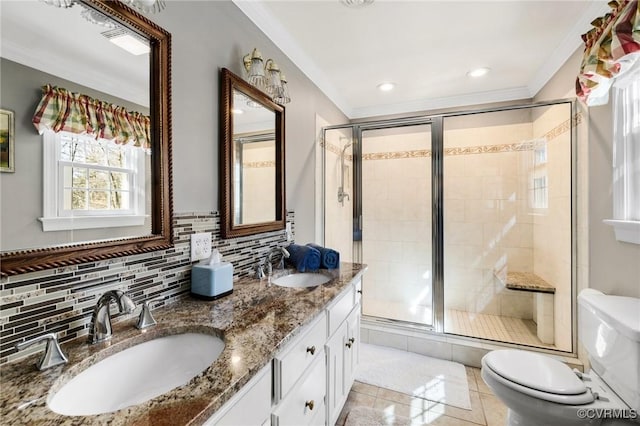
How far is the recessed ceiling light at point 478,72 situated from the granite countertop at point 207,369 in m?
2.28

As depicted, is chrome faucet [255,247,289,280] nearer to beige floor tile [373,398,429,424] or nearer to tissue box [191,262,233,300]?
tissue box [191,262,233,300]

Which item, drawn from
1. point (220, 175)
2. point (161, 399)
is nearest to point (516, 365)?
point (161, 399)

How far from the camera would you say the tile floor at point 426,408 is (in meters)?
1.65

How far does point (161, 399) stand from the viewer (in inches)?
22.8

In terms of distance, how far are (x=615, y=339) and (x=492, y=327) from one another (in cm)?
154

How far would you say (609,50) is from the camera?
1.31 meters

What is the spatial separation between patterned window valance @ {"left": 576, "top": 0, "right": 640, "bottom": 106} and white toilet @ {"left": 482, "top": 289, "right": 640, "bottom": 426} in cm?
108

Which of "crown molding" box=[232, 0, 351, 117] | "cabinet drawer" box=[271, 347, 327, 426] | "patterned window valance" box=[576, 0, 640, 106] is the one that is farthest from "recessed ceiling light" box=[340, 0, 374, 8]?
"cabinet drawer" box=[271, 347, 327, 426]

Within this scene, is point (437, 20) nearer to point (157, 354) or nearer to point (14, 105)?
point (14, 105)

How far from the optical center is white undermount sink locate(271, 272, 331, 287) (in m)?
1.66

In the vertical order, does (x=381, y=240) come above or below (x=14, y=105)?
below

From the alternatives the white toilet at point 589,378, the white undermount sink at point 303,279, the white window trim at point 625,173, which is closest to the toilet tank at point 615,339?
the white toilet at point 589,378

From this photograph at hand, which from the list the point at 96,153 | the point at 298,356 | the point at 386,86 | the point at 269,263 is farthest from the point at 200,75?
the point at 386,86

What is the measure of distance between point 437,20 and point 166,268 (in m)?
2.04
